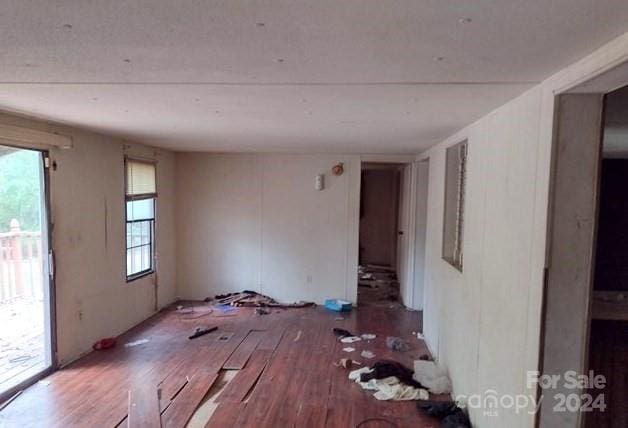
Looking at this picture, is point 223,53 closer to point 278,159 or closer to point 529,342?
point 529,342

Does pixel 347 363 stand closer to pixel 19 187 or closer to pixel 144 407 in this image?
pixel 144 407

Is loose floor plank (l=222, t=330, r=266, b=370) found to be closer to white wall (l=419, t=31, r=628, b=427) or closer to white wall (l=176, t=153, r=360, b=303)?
white wall (l=176, t=153, r=360, b=303)

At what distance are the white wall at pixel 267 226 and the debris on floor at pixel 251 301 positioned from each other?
0.12 meters

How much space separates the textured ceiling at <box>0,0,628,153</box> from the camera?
1.23m

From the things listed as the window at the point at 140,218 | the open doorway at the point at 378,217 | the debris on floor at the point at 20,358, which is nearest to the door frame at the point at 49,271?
the debris on floor at the point at 20,358

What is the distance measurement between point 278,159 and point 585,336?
5.04 metres

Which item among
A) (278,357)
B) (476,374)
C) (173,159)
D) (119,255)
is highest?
(173,159)

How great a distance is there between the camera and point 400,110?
2719 mm

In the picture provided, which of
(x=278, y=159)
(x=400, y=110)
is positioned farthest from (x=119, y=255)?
(x=400, y=110)

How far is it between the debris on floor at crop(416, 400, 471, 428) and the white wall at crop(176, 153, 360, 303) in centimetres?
310

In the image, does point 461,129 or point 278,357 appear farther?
point 278,357

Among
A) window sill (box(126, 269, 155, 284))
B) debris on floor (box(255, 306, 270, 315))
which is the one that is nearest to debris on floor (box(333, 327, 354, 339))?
debris on floor (box(255, 306, 270, 315))

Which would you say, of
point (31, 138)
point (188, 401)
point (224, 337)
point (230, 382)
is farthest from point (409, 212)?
point (31, 138)

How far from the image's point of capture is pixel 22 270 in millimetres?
5184
